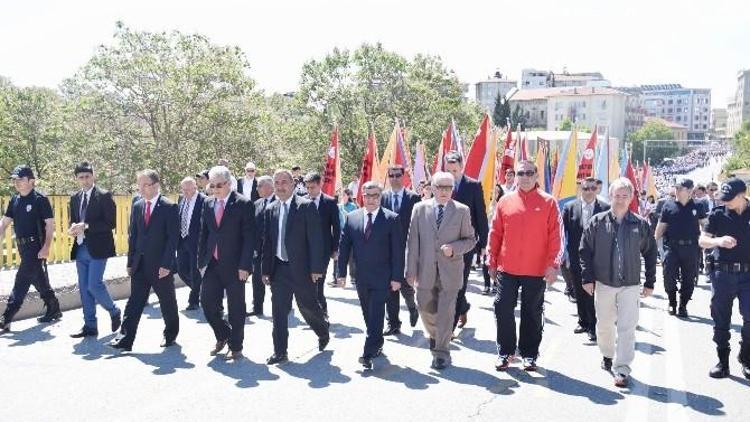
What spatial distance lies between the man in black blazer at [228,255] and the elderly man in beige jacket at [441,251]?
1.68 m

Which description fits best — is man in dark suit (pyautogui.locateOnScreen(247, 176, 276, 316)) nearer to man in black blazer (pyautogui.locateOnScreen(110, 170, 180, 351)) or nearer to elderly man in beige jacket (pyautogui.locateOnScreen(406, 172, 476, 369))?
man in black blazer (pyautogui.locateOnScreen(110, 170, 180, 351))

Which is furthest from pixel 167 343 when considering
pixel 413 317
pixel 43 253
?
pixel 413 317

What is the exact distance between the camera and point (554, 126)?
15500cm

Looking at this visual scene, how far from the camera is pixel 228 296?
7.14 meters

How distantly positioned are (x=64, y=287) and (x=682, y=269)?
27.9 feet

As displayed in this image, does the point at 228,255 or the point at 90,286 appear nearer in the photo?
the point at 228,255

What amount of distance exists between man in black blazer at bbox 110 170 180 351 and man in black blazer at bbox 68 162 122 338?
2.42 feet

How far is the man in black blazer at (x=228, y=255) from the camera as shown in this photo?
23.1 ft

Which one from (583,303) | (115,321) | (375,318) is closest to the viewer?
(375,318)

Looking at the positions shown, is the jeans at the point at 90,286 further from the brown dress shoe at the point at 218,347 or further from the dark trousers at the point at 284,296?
the dark trousers at the point at 284,296

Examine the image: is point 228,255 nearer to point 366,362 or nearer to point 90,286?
point 366,362

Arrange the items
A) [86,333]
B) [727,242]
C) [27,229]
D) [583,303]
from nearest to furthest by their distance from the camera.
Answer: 1. [727,242]
2. [86,333]
3. [583,303]
4. [27,229]

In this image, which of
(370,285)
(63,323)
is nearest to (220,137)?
(63,323)

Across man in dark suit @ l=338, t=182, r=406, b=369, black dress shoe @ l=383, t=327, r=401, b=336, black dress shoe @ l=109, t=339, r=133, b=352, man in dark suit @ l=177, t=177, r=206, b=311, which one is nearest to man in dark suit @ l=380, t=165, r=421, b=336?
black dress shoe @ l=383, t=327, r=401, b=336
